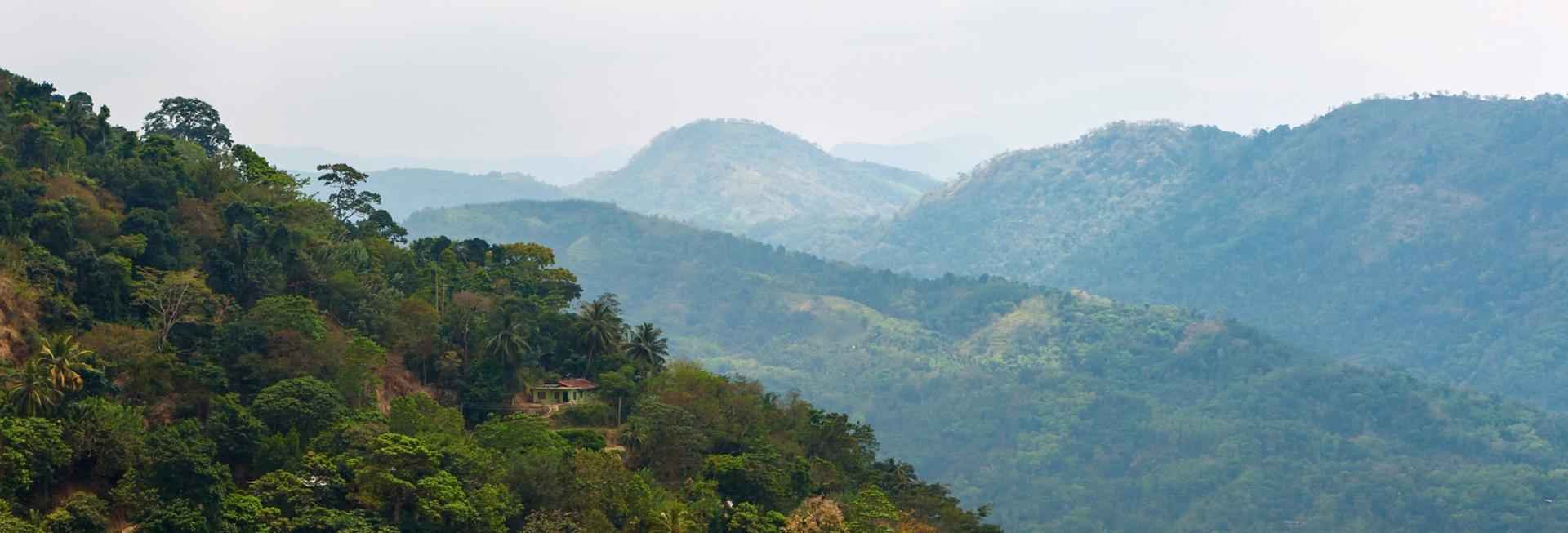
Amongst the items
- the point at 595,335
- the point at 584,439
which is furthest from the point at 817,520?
the point at 595,335

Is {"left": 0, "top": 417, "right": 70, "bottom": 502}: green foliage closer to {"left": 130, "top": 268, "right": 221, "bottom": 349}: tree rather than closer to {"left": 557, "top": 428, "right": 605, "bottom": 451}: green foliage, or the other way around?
{"left": 130, "top": 268, "right": 221, "bottom": 349}: tree

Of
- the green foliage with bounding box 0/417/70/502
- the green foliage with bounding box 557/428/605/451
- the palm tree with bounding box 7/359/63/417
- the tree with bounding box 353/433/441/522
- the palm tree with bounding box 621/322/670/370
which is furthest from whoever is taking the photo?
the palm tree with bounding box 621/322/670/370

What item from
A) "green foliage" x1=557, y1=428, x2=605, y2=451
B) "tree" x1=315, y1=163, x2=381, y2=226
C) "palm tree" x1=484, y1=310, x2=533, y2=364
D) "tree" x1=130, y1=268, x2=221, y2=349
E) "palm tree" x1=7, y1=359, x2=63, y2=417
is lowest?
"green foliage" x1=557, y1=428, x2=605, y2=451

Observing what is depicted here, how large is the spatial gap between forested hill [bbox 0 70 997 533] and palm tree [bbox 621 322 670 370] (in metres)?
0.11

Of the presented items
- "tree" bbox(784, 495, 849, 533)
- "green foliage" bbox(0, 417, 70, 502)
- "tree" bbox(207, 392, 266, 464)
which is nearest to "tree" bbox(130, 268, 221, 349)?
"tree" bbox(207, 392, 266, 464)

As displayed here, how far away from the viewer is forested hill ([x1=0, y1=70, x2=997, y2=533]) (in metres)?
45.8

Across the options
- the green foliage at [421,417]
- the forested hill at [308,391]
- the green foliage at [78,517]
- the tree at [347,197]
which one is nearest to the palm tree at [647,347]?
the forested hill at [308,391]

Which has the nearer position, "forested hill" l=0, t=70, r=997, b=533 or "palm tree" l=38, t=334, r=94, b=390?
"forested hill" l=0, t=70, r=997, b=533

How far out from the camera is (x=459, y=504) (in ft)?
160

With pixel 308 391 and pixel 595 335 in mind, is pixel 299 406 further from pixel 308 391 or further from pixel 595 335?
pixel 595 335

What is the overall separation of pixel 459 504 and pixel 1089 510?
4508 inches

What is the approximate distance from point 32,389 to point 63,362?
5.30ft

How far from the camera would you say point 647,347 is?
7062cm

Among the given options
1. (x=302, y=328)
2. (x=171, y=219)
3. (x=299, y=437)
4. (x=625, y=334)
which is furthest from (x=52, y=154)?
(x=625, y=334)
